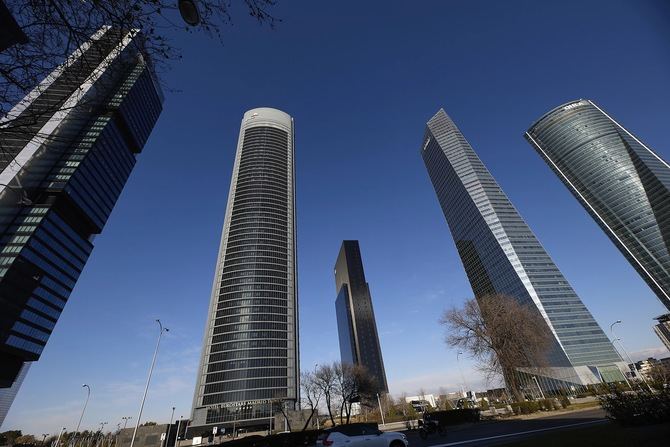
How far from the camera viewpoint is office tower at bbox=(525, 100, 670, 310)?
409 ft

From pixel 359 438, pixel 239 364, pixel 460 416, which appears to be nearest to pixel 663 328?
pixel 460 416

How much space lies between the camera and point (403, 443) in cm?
1221

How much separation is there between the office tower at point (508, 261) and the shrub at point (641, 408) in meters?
78.1

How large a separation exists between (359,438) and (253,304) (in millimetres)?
113717

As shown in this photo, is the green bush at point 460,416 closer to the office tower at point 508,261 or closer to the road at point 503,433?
the road at point 503,433

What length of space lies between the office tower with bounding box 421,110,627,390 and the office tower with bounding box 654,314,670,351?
8856 centimetres

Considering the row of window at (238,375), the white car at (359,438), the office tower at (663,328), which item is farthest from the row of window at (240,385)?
the office tower at (663,328)

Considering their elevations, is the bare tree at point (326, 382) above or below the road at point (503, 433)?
above

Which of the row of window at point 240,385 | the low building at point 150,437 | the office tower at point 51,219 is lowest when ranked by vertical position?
the low building at point 150,437

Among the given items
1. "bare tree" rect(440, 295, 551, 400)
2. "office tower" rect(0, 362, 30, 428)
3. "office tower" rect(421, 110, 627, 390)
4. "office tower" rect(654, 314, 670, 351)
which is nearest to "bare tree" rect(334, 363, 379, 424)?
"bare tree" rect(440, 295, 551, 400)

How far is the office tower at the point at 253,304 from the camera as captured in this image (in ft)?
334

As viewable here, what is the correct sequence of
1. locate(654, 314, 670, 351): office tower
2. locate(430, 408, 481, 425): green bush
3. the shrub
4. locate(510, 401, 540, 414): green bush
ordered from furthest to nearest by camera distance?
locate(654, 314, 670, 351): office tower < locate(510, 401, 540, 414): green bush < locate(430, 408, 481, 425): green bush < the shrub

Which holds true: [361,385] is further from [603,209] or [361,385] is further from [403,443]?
[603,209]

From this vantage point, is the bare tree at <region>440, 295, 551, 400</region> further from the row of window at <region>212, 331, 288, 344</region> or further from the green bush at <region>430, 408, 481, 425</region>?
the row of window at <region>212, 331, 288, 344</region>
